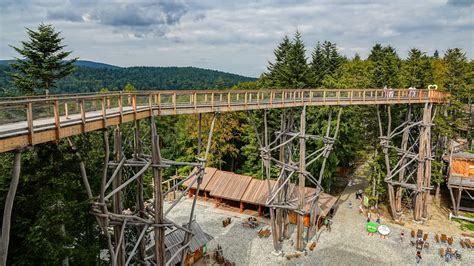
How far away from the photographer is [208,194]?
2906 centimetres

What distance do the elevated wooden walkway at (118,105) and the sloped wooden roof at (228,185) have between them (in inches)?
424

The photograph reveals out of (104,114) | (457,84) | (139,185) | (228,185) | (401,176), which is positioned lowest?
(228,185)

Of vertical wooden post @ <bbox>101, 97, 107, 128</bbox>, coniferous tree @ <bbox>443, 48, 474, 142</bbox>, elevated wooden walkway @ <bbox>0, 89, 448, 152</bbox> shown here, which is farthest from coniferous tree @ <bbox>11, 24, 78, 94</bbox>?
coniferous tree @ <bbox>443, 48, 474, 142</bbox>

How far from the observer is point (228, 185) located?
27094mm

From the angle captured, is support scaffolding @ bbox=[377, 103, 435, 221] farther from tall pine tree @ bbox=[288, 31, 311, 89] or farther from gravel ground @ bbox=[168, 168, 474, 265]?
tall pine tree @ bbox=[288, 31, 311, 89]

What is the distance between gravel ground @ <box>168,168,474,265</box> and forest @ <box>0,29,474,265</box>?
4799mm

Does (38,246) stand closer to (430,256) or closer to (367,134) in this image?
(430,256)

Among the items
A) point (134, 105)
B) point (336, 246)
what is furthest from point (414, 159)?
point (134, 105)

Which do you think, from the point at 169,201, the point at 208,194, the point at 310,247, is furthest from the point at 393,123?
the point at 169,201

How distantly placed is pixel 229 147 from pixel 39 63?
1724cm

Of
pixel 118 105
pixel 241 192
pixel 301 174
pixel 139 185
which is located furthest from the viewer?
pixel 241 192

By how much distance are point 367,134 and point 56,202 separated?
2550 centimetres

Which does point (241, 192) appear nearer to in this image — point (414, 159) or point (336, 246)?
point (336, 246)

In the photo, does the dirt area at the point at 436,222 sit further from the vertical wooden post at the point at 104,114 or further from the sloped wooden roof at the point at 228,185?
the vertical wooden post at the point at 104,114
